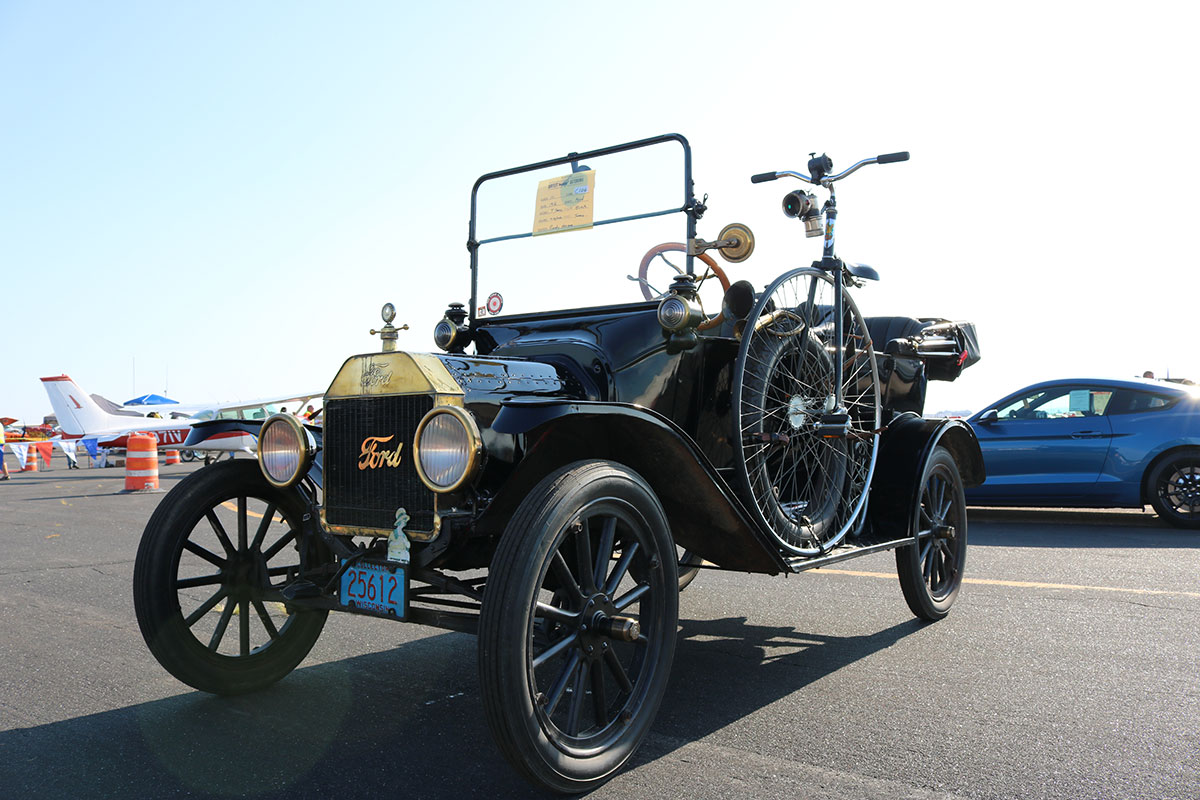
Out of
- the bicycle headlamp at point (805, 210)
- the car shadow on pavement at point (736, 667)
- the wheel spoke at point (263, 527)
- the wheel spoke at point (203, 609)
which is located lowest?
the car shadow on pavement at point (736, 667)

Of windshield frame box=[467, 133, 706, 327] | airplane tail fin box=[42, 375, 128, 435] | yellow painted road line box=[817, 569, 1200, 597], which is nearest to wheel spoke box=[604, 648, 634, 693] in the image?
windshield frame box=[467, 133, 706, 327]

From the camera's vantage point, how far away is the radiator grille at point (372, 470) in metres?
2.99

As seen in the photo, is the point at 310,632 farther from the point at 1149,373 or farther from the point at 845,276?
the point at 1149,373

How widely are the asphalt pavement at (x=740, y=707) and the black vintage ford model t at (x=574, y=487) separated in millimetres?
277

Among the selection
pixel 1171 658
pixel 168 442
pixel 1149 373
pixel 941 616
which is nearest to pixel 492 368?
pixel 941 616

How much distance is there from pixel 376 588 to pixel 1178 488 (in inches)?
334

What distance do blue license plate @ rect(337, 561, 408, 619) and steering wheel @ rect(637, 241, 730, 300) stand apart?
1.79 m

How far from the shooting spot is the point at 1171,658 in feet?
12.6

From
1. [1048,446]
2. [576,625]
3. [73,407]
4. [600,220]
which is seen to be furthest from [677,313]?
[73,407]

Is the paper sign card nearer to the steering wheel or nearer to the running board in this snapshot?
the steering wheel

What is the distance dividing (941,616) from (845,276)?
1.92 meters

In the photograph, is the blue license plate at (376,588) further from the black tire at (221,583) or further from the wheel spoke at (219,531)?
the wheel spoke at (219,531)

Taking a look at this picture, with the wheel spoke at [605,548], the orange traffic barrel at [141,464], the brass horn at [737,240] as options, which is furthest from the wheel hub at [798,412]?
the orange traffic barrel at [141,464]

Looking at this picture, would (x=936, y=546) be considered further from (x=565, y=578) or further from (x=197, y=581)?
(x=197, y=581)
